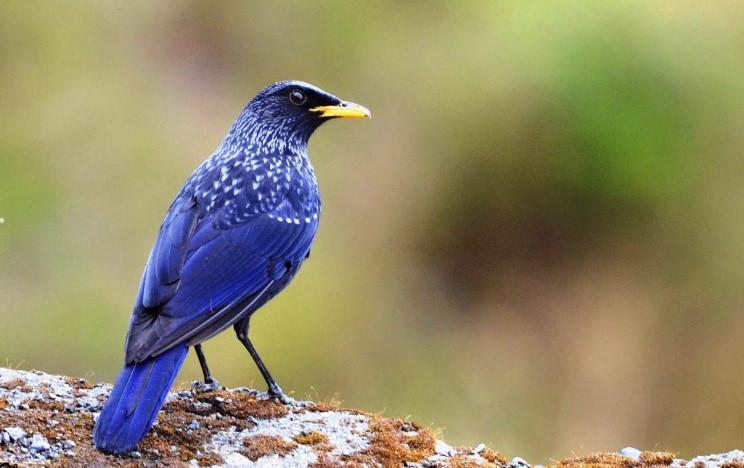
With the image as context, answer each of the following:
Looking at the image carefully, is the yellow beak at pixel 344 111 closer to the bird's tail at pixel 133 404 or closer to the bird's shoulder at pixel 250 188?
the bird's shoulder at pixel 250 188

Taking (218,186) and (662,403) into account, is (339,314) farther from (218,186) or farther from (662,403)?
(218,186)

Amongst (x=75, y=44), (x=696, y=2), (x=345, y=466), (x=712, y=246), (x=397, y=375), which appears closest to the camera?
(x=345, y=466)

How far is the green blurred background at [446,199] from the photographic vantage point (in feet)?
40.8

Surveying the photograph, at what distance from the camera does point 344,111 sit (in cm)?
739

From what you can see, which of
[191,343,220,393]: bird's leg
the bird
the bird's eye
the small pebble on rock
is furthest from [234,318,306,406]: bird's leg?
the small pebble on rock

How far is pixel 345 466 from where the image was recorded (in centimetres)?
556

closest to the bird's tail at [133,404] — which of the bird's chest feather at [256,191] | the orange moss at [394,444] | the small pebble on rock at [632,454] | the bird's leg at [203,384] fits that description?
the bird's leg at [203,384]

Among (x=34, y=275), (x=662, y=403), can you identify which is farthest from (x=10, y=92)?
(x=662, y=403)

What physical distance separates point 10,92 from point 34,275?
314 cm

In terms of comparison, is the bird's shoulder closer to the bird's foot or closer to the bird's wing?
the bird's wing

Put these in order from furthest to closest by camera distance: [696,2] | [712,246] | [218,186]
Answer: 1. [696,2]
2. [712,246]
3. [218,186]

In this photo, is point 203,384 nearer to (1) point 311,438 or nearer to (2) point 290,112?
(1) point 311,438

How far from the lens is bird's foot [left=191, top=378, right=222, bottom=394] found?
21.0ft

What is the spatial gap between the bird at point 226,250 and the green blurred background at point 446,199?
4910 millimetres
